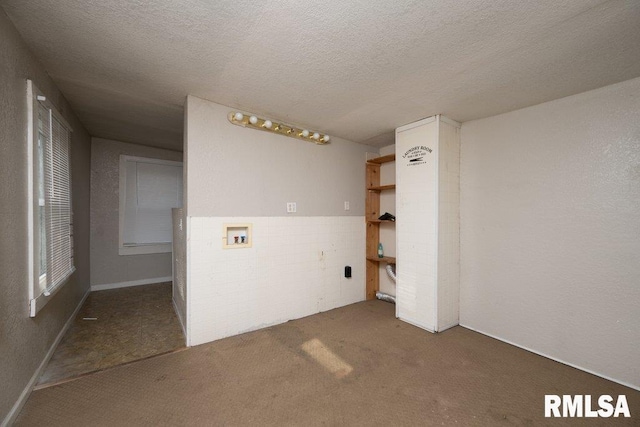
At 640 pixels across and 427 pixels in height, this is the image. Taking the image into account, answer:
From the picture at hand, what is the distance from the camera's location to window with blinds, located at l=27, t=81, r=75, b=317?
167 centimetres

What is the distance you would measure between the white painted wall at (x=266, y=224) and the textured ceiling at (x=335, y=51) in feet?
1.55

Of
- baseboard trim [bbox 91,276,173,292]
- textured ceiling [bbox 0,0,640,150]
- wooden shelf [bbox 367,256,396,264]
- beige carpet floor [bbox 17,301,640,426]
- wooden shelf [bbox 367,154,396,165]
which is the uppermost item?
textured ceiling [bbox 0,0,640,150]

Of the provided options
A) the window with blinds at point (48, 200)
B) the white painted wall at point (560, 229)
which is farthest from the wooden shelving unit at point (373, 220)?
the window with blinds at point (48, 200)

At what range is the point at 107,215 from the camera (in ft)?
13.0

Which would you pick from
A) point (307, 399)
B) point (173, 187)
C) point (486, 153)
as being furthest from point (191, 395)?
point (173, 187)

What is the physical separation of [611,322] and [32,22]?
4330 millimetres

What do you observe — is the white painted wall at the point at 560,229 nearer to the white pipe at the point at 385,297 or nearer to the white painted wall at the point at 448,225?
the white painted wall at the point at 448,225

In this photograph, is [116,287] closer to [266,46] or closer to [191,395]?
[191,395]

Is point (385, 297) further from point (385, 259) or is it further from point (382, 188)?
point (382, 188)

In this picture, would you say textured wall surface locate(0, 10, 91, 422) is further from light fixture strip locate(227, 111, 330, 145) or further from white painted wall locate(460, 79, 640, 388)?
white painted wall locate(460, 79, 640, 388)

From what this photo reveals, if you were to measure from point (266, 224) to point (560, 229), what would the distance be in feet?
8.94

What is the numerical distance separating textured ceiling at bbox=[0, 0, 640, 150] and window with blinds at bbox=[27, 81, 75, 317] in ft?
1.31

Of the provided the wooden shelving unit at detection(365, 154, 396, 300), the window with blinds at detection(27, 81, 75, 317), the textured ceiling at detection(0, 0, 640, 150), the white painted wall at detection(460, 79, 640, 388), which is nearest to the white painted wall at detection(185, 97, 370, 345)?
the wooden shelving unit at detection(365, 154, 396, 300)

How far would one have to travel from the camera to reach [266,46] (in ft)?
5.24
